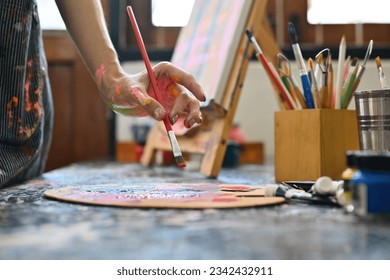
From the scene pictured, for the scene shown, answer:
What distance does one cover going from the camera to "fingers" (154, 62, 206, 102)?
802mm

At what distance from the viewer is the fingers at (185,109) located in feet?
2.57

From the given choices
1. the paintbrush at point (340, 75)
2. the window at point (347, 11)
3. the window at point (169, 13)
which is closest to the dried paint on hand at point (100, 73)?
the paintbrush at point (340, 75)

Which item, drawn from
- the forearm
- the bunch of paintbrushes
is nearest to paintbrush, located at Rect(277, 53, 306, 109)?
the bunch of paintbrushes

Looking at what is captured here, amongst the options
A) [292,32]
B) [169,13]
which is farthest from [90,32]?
[169,13]

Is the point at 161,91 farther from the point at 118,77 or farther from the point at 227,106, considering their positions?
the point at 227,106

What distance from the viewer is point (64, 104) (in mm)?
2340

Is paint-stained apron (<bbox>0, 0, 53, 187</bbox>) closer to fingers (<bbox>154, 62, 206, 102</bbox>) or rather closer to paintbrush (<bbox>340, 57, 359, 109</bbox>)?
fingers (<bbox>154, 62, 206, 102</bbox>)

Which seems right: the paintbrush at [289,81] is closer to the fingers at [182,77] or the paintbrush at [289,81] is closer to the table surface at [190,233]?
the fingers at [182,77]

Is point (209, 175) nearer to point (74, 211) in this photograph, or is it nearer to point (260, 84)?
point (74, 211)

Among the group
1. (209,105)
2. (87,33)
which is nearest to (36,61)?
(87,33)

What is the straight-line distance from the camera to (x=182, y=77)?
2.64 feet

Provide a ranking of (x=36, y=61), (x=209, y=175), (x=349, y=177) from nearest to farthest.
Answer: (x=349, y=177) < (x=36, y=61) < (x=209, y=175)

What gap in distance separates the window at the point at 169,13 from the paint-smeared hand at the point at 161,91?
1521 mm

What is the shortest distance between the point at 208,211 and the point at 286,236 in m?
0.13
